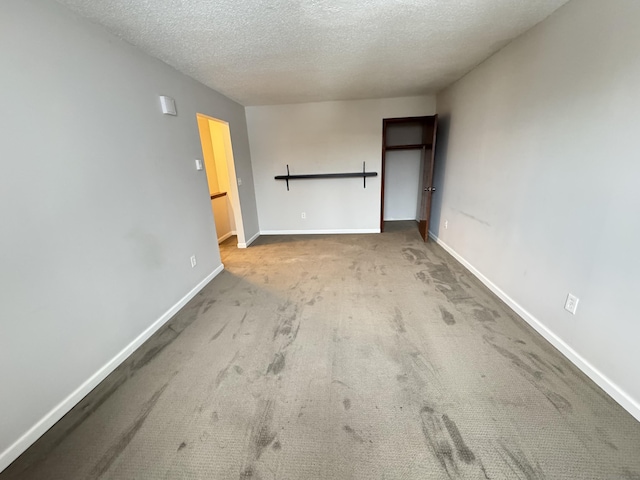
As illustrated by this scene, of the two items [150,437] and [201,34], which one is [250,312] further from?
[201,34]

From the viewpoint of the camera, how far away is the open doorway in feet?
12.8

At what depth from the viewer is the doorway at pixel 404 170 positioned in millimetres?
4316

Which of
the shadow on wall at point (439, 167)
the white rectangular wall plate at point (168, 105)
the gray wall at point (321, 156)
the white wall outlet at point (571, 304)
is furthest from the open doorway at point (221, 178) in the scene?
the white wall outlet at point (571, 304)

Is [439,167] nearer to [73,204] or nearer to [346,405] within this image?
[346,405]

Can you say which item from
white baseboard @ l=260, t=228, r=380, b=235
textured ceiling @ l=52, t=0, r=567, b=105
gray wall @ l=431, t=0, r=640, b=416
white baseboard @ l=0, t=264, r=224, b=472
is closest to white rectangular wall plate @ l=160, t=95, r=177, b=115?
textured ceiling @ l=52, t=0, r=567, b=105

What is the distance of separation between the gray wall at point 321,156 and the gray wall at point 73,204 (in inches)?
85.4

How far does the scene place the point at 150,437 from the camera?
50.9 inches

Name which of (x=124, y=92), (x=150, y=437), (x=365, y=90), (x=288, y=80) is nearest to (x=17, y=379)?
(x=150, y=437)

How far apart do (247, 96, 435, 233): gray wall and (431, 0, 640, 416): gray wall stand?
187cm

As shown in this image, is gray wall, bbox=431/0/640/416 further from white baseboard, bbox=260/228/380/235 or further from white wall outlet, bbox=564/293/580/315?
white baseboard, bbox=260/228/380/235

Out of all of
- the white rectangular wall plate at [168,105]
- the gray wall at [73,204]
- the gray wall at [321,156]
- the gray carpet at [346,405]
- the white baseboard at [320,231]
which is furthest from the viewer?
the white baseboard at [320,231]

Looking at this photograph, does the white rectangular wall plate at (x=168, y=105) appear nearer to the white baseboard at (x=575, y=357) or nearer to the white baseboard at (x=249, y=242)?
the white baseboard at (x=249, y=242)

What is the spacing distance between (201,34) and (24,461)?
8.81 ft

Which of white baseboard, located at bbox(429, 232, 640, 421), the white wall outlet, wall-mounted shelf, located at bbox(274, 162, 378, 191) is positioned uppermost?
wall-mounted shelf, located at bbox(274, 162, 378, 191)
